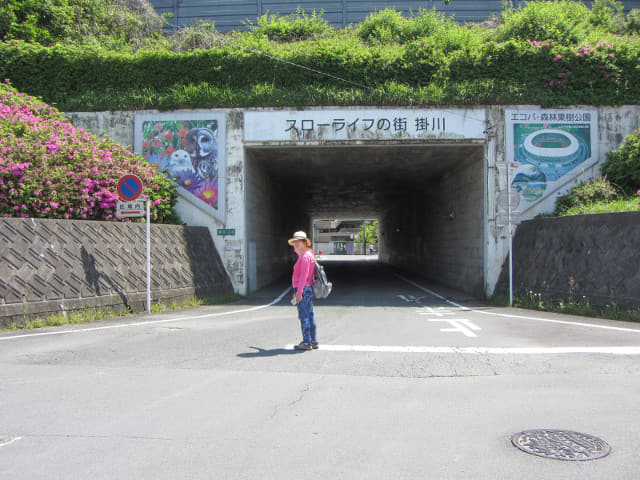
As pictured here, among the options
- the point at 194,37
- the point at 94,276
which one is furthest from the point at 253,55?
the point at 94,276

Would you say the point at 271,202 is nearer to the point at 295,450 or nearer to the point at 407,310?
the point at 407,310

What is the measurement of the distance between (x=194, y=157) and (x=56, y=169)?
193 inches

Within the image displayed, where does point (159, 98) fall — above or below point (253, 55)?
below

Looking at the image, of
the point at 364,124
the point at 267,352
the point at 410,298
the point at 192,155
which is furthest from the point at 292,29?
the point at 267,352

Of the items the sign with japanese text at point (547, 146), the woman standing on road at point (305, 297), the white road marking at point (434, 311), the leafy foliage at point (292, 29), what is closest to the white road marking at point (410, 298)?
the white road marking at point (434, 311)

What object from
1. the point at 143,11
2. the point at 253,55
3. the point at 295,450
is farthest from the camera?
the point at 143,11

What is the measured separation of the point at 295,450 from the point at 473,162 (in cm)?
1508

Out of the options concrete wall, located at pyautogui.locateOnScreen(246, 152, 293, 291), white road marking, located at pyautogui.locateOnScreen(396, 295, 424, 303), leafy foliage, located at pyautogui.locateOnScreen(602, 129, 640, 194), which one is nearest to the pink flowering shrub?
concrete wall, located at pyautogui.locateOnScreen(246, 152, 293, 291)

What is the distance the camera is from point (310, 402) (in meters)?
4.49

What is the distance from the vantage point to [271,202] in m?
21.9

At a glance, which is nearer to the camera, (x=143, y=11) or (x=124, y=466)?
(x=124, y=466)

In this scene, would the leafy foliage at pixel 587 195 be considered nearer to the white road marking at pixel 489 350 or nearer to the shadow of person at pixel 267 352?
the white road marking at pixel 489 350

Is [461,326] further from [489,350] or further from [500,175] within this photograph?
[500,175]

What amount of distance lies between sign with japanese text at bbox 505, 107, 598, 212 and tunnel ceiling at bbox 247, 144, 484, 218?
1.34 meters
